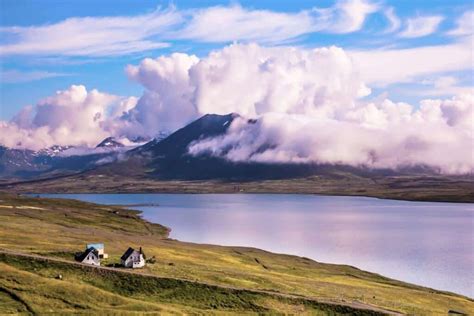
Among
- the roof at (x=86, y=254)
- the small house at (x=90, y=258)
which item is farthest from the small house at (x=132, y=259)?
the roof at (x=86, y=254)

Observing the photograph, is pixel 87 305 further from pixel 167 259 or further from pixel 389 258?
pixel 389 258

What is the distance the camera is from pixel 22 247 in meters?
110

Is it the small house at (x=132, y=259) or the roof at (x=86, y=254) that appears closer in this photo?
the roof at (x=86, y=254)

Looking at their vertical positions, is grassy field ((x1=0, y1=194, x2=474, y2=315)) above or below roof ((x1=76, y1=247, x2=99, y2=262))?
below

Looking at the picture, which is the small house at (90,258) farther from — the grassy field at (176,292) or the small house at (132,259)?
the small house at (132,259)

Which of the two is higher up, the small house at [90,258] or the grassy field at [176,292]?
the small house at [90,258]

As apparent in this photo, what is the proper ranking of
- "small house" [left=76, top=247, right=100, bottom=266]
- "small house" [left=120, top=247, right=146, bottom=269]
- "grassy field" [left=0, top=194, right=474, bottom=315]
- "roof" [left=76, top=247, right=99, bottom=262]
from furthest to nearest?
1. "small house" [left=120, top=247, right=146, bottom=269]
2. "roof" [left=76, top=247, right=99, bottom=262]
3. "small house" [left=76, top=247, right=100, bottom=266]
4. "grassy field" [left=0, top=194, right=474, bottom=315]

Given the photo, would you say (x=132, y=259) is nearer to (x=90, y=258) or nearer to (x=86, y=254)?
(x=90, y=258)

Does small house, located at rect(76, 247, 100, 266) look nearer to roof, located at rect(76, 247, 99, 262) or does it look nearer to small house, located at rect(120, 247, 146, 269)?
roof, located at rect(76, 247, 99, 262)

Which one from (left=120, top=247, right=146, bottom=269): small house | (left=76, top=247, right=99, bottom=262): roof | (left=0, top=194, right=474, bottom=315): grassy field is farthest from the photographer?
(left=120, top=247, right=146, bottom=269): small house

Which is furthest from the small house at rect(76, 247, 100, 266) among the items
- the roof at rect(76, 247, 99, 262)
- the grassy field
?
the grassy field

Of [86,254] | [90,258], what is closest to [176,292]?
[90,258]

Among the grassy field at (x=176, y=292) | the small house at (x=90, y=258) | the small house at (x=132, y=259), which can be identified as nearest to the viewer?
the grassy field at (x=176, y=292)

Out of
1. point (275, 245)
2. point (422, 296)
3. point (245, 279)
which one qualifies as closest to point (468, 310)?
point (422, 296)
